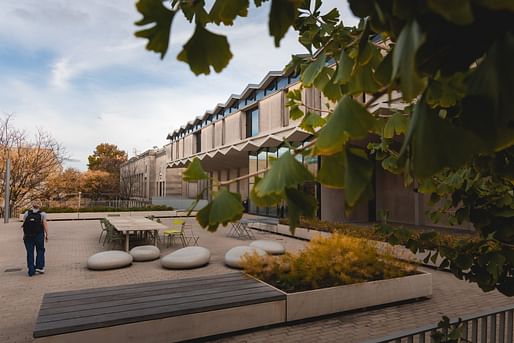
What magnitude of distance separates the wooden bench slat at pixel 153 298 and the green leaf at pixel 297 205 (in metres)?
5.47

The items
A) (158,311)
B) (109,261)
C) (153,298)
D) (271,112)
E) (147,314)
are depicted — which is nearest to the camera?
(147,314)

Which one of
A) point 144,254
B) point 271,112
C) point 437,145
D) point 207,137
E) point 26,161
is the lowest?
point 144,254

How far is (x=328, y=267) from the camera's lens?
24.1ft

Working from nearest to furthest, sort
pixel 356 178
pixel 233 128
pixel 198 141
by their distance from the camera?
1. pixel 356 178
2. pixel 233 128
3. pixel 198 141

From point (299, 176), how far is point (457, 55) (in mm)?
391

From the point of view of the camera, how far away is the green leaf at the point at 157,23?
2.60ft

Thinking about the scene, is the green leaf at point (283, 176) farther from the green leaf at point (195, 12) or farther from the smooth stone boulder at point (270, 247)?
the smooth stone boulder at point (270, 247)

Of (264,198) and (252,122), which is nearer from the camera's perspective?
(264,198)

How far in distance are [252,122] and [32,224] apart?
70.1 feet

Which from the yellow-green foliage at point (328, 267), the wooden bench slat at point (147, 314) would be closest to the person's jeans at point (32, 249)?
the wooden bench slat at point (147, 314)

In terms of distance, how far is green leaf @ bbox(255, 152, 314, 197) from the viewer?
30.9 inches

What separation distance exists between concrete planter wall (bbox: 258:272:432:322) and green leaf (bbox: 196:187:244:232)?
5814 millimetres

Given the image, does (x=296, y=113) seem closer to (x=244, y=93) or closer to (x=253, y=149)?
(x=253, y=149)

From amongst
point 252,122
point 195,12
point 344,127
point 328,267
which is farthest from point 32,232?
point 252,122
